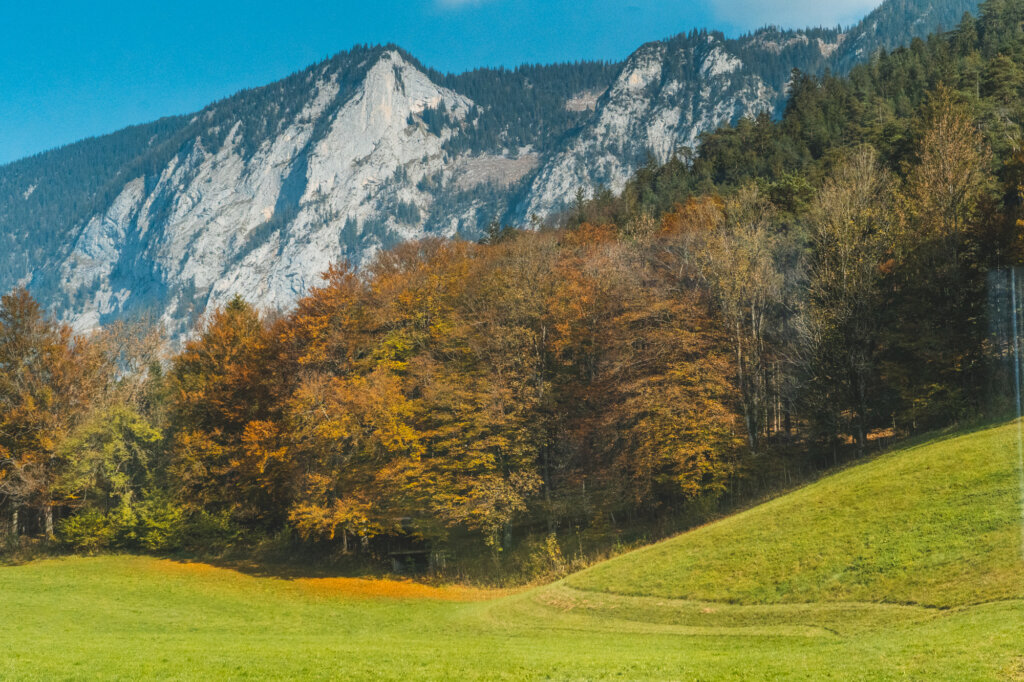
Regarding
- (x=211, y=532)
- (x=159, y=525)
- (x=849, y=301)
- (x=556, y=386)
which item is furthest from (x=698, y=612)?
(x=159, y=525)

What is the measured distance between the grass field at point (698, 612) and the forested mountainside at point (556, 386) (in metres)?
7.11

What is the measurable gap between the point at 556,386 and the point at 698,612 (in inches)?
831

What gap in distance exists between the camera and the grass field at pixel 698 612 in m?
15.7

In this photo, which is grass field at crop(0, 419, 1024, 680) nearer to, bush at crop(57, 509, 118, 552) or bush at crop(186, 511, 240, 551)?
bush at crop(57, 509, 118, 552)

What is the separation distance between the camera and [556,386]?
4291cm

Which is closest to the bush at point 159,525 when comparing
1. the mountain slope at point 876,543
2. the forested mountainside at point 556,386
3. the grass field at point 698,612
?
the forested mountainside at point 556,386

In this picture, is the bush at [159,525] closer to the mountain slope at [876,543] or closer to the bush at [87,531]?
the bush at [87,531]

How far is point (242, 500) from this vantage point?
154 ft

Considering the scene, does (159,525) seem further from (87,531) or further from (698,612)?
(698,612)

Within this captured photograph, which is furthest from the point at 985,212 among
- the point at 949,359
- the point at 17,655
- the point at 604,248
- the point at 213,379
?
the point at 213,379

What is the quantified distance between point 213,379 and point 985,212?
4708cm

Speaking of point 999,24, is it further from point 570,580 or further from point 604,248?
point 570,580

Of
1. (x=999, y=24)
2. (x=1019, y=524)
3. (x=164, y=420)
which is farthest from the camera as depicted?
(x=999, y=24)

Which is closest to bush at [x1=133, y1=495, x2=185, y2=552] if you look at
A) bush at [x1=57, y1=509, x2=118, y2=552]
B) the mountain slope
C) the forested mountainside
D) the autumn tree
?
the forested mountainside
